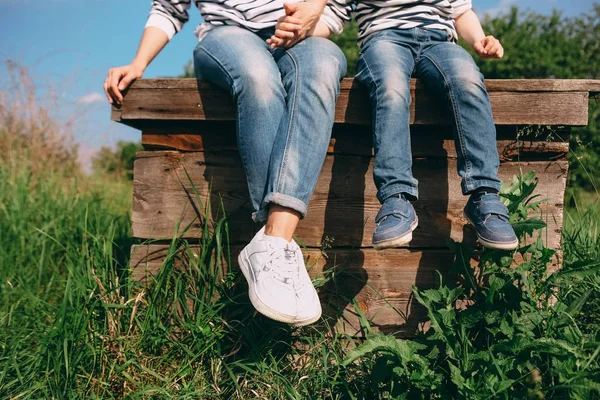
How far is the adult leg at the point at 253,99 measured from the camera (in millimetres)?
1933

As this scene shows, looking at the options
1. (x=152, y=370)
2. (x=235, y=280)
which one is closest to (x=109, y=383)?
(x=152, y=370)

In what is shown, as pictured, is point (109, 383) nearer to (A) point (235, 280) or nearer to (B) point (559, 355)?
(A) point (235, 280)

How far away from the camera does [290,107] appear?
191 cm

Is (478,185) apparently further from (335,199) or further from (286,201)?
(286,201)

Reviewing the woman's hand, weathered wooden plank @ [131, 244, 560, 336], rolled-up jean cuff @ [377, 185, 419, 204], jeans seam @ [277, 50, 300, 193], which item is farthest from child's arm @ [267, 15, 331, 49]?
weathered wooden plank @ [131, 244, 560, 336]

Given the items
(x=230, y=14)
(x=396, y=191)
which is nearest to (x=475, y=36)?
(x=396, y=191)

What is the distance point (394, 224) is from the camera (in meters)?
1.78

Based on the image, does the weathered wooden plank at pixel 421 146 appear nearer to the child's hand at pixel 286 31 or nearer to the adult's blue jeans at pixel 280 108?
the adult's blue jeans at pixel 280 108

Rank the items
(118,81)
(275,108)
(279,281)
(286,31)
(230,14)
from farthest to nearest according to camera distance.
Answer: (230,14) < (118,81) < (286,31) < (275,108) < (279,281)

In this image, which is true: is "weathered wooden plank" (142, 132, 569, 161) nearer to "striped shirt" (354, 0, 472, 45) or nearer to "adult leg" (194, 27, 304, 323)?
"adult leg" (194, 27, 304, 323)

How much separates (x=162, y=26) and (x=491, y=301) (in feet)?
5.74

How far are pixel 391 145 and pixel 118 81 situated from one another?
110 centimetres

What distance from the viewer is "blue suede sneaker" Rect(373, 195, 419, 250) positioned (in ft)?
5.80

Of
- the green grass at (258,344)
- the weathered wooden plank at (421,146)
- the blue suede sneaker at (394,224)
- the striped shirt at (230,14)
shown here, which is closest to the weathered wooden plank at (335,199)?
the weathered wooden plank at (421,146)
